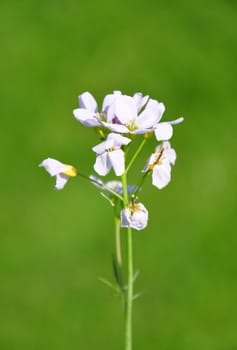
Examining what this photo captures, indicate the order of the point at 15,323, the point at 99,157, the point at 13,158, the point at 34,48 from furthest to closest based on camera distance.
Result: 1. the point at 34,48
2. the point at 13,158
3. the point at 15,323
4. the point at 99,157

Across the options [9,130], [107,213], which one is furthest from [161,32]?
[107,213]

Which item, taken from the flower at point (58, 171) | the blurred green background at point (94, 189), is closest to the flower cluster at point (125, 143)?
the flower at point (58, 171)

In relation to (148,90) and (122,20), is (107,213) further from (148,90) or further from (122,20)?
(122,20)

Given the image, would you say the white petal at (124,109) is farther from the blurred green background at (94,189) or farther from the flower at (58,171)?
the blurred green background at (94,189)

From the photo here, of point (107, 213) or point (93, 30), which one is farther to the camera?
point (93, 30)

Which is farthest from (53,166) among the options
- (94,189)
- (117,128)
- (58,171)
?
(94,189)

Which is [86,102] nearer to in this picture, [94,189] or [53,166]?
[53,166]
